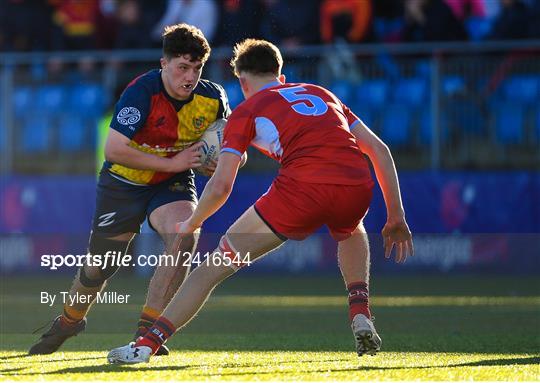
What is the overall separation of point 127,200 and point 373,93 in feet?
24.7

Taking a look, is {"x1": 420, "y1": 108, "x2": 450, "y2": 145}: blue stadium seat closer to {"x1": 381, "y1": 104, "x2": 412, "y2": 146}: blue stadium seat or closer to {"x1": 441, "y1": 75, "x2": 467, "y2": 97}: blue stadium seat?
{"x1": 381, "y1": 104, "x2": 412, "y2": 146}: blue stadium seat

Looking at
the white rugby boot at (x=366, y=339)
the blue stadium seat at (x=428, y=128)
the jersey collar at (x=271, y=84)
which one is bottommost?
the white rugby boot at (x=366, y=339)

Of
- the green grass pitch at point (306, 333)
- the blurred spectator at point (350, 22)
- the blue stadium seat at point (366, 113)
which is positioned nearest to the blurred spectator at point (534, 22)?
the blurred spectator at point (350, 22)

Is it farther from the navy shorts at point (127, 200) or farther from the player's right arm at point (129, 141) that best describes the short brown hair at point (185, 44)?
the navy shorts at point (127, 200)

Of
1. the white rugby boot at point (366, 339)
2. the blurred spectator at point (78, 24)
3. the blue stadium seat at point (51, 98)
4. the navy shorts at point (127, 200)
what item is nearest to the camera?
the white rugby boot at point (366, 339)

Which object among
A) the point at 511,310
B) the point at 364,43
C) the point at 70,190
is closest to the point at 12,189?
the point at 70,190

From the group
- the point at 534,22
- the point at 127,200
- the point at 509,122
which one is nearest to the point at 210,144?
the point at 127,200

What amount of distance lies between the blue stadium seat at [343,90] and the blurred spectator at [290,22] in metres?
0.86

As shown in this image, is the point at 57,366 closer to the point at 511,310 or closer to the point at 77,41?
the point at 511,310

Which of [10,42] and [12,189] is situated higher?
[10,42]

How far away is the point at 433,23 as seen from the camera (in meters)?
15.8

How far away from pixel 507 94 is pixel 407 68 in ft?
4.06

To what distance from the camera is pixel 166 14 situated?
1694 centimetres

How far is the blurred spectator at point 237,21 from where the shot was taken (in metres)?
15.9
